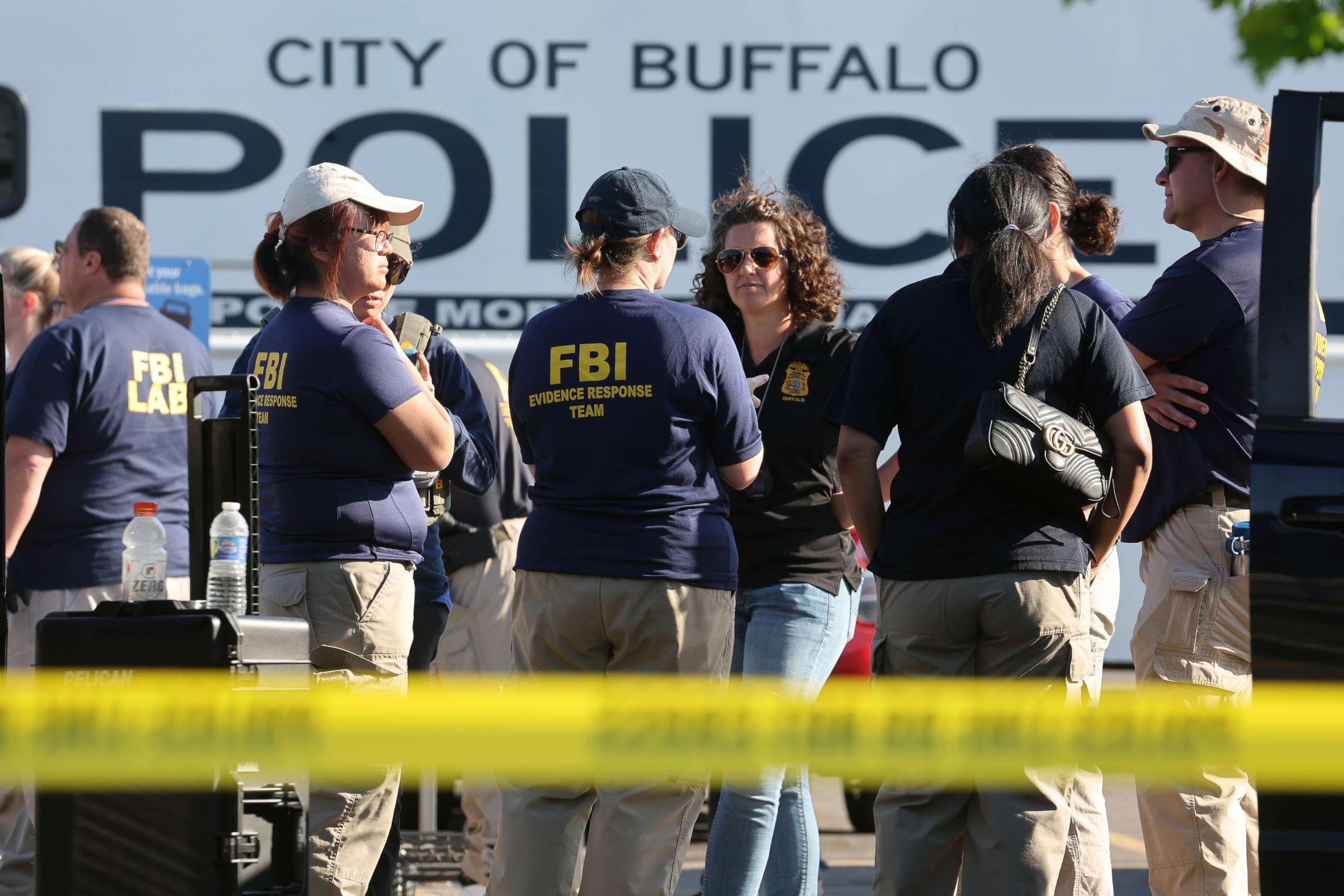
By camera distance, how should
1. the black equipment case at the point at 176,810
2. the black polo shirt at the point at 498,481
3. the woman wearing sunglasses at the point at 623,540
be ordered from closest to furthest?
the black equipment case at the point at 176,810, the woman wearing sunglasses at the point at 623,540, the black polo shirt at the point at 498,481

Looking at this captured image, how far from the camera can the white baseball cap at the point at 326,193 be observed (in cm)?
362

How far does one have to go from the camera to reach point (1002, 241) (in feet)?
10.9

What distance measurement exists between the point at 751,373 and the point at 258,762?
2130mm

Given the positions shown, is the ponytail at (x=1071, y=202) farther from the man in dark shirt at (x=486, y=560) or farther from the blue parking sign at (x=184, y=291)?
the blue parking sign at (x=184, y=291)

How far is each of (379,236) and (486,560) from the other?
1.88 metres

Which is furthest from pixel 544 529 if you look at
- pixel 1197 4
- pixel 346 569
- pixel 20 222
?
pixel 1197 4

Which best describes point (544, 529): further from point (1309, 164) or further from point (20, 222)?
point (20, 222)

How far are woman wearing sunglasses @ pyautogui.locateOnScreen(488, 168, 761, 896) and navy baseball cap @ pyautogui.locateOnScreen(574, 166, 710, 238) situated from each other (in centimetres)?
3

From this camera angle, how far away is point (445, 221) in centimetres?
714

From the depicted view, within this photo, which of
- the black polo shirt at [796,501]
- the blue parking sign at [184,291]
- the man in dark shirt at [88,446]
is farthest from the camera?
the blue parking sign at [184,291]

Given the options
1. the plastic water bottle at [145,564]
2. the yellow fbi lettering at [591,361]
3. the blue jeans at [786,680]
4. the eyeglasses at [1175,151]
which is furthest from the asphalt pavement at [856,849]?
the plastic water bottle at [145,564]

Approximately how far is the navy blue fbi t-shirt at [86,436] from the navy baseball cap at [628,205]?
1574 millimetres

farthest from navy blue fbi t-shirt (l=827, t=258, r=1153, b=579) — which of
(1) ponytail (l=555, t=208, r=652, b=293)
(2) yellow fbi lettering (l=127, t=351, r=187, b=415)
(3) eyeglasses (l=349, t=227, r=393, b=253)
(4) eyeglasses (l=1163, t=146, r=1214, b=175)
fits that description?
(2) yellow fbi lettering (l=127, t=351, r=187, b=415)

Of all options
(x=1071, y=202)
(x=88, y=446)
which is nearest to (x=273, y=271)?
(x=88, y=446)
